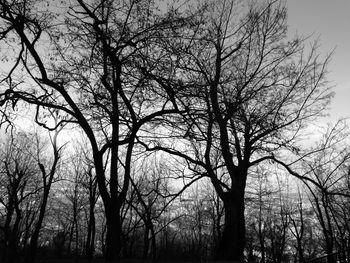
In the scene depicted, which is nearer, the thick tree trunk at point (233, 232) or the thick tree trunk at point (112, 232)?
the thick tree trunk at point (112, 232)

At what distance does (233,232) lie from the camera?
1256cm

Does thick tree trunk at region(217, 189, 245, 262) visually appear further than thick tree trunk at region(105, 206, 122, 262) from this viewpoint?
Yes

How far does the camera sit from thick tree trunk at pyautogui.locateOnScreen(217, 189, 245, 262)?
40.6 feet

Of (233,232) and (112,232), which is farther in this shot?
(233,232)

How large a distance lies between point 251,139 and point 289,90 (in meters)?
2.84

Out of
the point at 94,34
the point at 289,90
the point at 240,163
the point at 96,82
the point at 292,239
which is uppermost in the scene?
the point at 289,90

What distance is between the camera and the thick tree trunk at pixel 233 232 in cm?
1237

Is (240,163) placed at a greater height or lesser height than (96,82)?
lesser

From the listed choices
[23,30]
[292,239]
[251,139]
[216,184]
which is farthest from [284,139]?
[292,239]

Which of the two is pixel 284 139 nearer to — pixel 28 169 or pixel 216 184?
pixel 216 184

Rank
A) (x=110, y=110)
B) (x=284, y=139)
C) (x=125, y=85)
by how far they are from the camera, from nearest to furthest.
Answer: (x=125, y=85) → (x=110, y=110) → (x=284, y=139)

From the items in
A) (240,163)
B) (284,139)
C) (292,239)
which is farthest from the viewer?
(292,239)

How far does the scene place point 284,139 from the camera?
1233 cm

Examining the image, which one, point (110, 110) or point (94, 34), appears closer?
point (94, 34)
